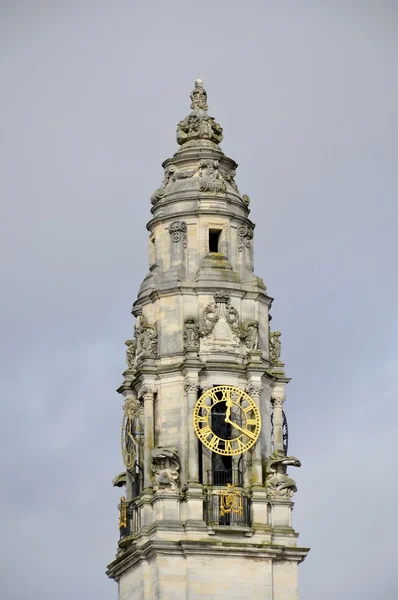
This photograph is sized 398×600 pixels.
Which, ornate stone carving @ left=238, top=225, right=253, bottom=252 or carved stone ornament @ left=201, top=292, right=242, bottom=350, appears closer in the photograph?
carved stone ornament @ left=201, top=292, right=242, bottom=350

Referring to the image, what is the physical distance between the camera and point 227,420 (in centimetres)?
8481

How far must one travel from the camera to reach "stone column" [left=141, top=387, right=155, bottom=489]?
278 ft

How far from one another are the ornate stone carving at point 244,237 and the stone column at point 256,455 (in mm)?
4982

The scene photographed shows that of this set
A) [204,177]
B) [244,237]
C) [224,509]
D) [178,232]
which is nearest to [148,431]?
[224,509]

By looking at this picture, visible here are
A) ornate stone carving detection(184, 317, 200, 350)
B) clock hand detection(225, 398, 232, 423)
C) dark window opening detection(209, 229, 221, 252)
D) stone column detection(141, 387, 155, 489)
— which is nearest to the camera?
stone column detection(141, 387, 155, 489)

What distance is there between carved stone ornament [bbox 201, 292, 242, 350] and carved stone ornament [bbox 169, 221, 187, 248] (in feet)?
7.71

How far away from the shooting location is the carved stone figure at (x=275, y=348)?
87.2 metres

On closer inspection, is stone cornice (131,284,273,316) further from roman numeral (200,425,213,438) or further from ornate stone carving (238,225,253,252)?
roman numeral (200,425,213,438)

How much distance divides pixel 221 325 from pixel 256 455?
170 inches

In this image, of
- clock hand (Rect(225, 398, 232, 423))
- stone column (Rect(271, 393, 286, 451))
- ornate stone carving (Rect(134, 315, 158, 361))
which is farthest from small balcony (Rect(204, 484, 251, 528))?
ornate stone carving (Rect(134, 315, 158, 361))

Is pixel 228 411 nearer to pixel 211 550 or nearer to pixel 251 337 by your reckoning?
pixel 251 337

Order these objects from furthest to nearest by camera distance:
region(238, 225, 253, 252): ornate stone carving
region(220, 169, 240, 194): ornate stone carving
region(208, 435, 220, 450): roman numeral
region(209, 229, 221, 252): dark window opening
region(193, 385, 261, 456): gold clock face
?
region(220, 169, 240, 194): ornate stone carving, region(238, 225, 253, 252): ornate stone carving, region(209, 229, 221, 252): dark window opening, region(193, 385, 261, 456): gold clock face, region(208, 435, 220, 450): roman numeral

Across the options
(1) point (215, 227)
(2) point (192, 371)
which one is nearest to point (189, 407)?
(2) point (192, 371)

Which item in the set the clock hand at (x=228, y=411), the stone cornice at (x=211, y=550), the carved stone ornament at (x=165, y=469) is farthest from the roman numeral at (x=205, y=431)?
the stone cornice at (x=211, y=550)
